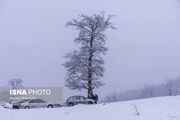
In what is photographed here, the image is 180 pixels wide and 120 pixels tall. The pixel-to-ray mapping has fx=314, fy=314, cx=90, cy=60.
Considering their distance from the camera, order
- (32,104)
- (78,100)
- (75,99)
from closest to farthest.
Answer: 1. (32,104)
2. (78,100)
3. (75,99)

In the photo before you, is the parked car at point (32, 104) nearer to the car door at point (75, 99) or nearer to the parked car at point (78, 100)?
the parked car at point (78, 100)

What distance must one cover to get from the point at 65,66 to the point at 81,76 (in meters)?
3.05

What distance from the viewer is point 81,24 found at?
4447 cm

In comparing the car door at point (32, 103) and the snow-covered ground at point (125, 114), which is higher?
the car door at point (32, 103)

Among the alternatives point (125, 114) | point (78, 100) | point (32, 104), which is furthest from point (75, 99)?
point (125, 114)

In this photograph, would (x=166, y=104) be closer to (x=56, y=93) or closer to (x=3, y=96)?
(x=56, y=93)

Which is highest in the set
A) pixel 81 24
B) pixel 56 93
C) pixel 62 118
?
pixel 81 24

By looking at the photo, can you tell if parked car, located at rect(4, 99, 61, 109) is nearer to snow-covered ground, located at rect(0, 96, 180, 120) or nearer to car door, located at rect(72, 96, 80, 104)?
car door, located at rect(72, 96, 80, 104)

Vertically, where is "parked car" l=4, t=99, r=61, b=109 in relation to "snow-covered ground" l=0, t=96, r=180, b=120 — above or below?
above

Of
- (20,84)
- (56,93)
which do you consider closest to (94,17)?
(56,93)

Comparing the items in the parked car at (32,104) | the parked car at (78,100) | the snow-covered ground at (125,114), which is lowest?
the snow-covered ground at (125,114)

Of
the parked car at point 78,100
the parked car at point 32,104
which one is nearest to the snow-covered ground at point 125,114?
the parked car at point 32,104

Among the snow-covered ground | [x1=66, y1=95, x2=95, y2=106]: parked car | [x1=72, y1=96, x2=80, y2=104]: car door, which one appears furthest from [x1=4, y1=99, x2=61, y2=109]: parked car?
the snow-covered ground

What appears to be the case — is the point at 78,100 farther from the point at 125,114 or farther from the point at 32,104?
the point at 125,114
